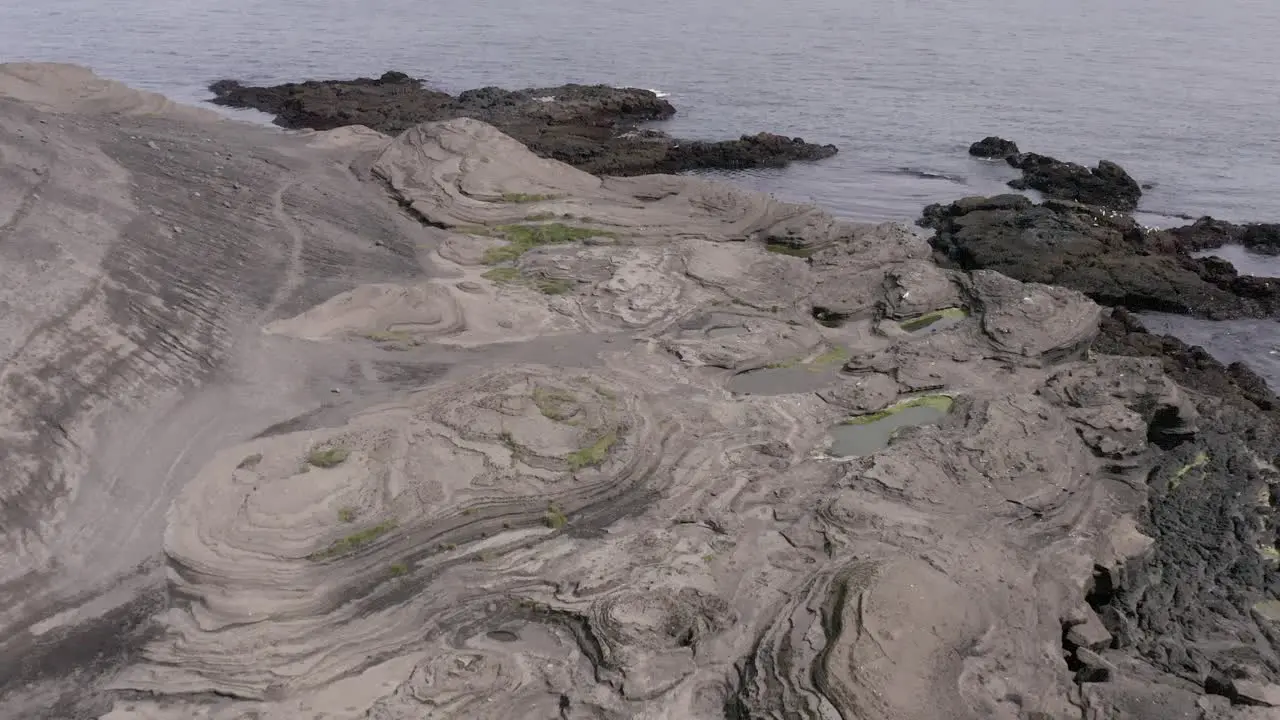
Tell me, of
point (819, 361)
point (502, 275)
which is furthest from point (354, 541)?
point (819, 361)

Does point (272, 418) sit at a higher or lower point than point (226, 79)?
lower

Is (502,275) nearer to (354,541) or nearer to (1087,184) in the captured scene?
(354,541)

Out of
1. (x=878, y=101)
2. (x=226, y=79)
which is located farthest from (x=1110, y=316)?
(x=226, y=79)

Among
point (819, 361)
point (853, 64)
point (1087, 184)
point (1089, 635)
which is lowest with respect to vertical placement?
point (1089, 635)

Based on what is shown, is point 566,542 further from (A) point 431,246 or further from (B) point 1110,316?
(B) point 1110,316

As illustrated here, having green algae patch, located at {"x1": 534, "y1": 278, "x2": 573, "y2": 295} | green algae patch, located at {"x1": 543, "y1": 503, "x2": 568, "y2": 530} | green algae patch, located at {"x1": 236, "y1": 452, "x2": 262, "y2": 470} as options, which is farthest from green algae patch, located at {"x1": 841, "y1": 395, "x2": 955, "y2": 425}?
green algae patch, located at {"x1": 236, "y1": 452, "x2": 262, "y2": 470}

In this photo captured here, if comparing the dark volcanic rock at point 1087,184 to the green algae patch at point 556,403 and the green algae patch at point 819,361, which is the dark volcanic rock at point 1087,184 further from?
the green algae patch at point 556,403
